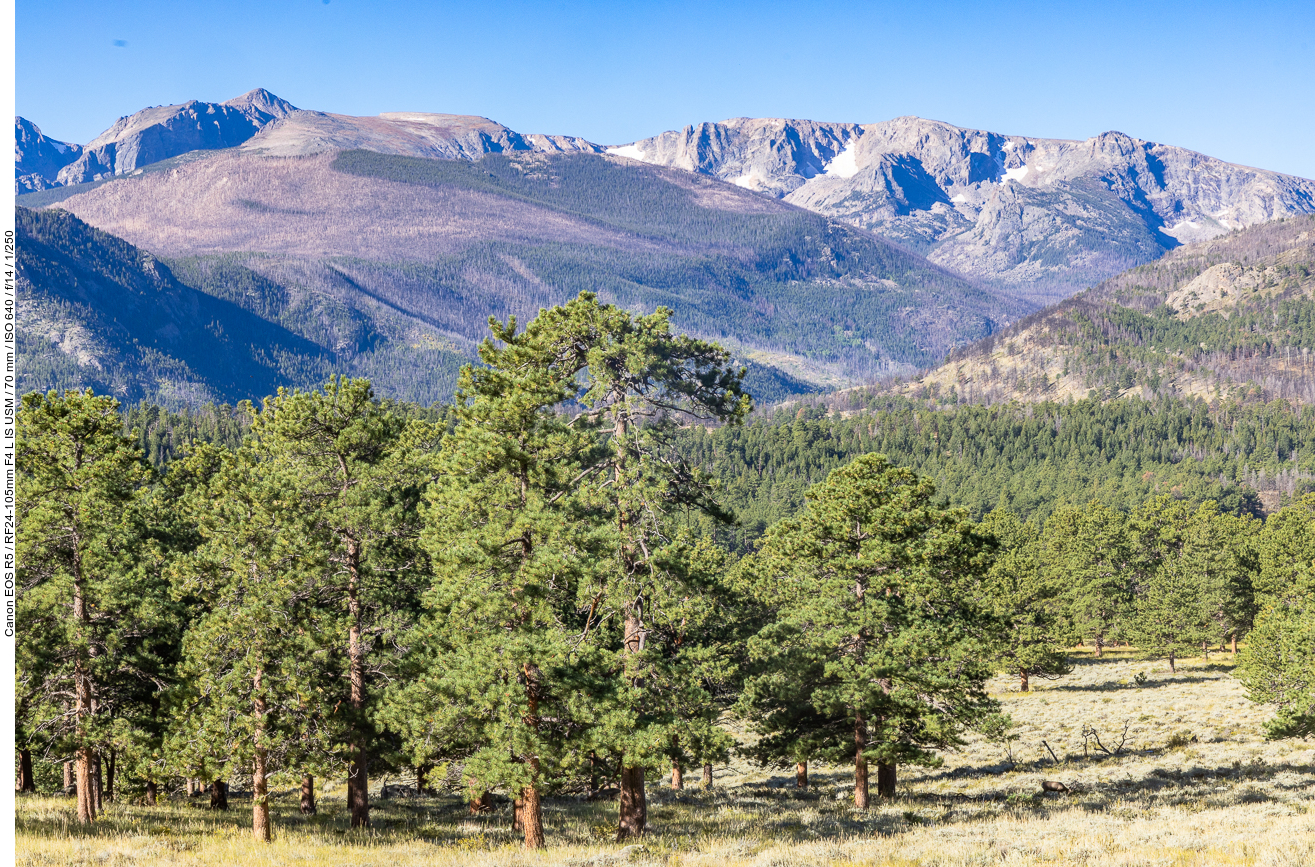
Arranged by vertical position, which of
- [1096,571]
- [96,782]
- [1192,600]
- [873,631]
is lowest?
[96,782]

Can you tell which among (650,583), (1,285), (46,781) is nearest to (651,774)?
(650,583)

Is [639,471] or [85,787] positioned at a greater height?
[639,471]

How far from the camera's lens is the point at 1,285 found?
1520 centimetres

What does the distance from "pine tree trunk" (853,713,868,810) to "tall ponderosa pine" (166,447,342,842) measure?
692 inches

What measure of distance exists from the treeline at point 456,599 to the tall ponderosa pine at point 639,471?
0.08 m

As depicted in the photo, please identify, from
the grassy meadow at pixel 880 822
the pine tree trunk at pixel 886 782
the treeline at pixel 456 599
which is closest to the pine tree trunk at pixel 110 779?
the grassy meadow at pixel 880 822

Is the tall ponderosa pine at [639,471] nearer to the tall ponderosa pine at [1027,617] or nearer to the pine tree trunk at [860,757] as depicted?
the pine tree trunk at [860,757]

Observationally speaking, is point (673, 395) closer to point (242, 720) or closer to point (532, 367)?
point (532, 367)

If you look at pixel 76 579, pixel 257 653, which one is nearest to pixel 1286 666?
pixel 257 653

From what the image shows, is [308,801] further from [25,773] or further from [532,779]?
[532,779]

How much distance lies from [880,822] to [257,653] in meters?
19.1

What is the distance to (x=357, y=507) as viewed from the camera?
2789 cm

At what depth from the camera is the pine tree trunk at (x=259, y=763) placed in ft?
84.6

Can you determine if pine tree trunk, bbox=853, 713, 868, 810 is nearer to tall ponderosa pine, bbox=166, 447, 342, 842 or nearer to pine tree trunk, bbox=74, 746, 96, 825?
tall ponderosa pine, bbox=166, 447, 342, 842
